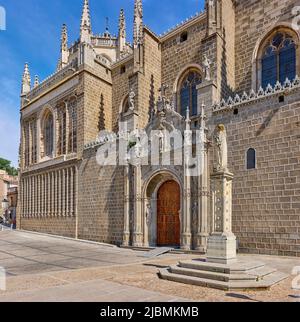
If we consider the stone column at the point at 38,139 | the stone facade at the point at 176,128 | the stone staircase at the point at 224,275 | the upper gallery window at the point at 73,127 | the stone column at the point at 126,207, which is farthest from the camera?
the stone column at the point at 38,139

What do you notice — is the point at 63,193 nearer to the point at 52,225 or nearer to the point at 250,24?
the point at 52,225

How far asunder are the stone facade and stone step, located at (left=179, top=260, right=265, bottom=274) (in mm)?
1155

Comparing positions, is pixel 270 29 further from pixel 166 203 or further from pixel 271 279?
pixel 271 279

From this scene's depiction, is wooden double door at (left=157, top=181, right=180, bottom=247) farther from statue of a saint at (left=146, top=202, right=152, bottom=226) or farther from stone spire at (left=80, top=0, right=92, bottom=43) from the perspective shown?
stone spire at (left=80, top=0, right=92, bottom=43)

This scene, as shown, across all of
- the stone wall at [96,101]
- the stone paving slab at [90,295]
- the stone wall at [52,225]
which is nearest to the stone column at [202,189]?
the stone paving slab at [90,295]

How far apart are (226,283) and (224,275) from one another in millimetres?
332

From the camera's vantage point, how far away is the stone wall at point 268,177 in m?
11.9

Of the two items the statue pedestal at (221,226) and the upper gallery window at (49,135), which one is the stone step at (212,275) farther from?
the upper gallery window at (49,135)

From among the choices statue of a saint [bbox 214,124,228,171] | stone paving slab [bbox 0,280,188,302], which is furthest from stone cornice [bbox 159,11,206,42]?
stone paving slab [bbox 0,280,188,302]

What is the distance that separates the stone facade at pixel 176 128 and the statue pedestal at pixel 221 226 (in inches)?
11.4

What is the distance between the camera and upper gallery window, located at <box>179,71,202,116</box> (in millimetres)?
19469

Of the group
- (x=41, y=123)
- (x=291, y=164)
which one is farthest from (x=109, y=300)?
(x=41, y=123)

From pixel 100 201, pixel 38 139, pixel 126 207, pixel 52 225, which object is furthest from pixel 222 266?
pixel 38 139

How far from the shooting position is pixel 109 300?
242 inches
